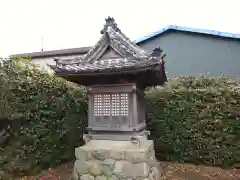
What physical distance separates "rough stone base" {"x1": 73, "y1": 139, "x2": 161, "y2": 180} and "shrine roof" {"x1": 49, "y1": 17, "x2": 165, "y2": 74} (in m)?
2.01

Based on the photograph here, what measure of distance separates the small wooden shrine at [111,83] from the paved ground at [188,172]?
169 cm

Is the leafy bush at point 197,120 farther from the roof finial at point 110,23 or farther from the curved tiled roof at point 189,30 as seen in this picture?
the curved tiled roof at point 189,30

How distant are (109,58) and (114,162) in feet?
8.78

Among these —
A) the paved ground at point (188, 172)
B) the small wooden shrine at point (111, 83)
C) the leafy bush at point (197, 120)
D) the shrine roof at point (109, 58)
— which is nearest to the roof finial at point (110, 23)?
the shrine roof at point (109, 58)

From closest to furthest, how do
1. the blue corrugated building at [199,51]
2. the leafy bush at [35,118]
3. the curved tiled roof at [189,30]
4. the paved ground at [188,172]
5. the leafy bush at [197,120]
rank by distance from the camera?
the leafy bush at [35,118]
the paved ground at [188,172]
the leafy bush at [197,120]
the curved tiled roof at [189,30]
the blue corrugated building at [199,51]

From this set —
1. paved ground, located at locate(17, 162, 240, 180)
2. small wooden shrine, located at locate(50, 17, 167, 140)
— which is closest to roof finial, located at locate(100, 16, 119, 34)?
small wooden shrine, located at locate(50, 17, 167, 140)

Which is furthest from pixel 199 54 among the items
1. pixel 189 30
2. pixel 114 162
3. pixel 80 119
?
pixel 114 162

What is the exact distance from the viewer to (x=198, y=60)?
1166cm

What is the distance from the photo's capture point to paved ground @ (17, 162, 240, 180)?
6.34 metres

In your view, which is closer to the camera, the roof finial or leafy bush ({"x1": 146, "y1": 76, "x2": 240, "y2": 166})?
the roof finial

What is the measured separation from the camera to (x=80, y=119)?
7.93 m

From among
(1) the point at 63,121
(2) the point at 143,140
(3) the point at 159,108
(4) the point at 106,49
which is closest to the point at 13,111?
(1) the point at 63,121

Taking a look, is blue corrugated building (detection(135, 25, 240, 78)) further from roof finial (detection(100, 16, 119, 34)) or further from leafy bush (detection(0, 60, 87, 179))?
leafy bush (detection(0, 60, 87, 179))

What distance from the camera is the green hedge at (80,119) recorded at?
6378 mm
